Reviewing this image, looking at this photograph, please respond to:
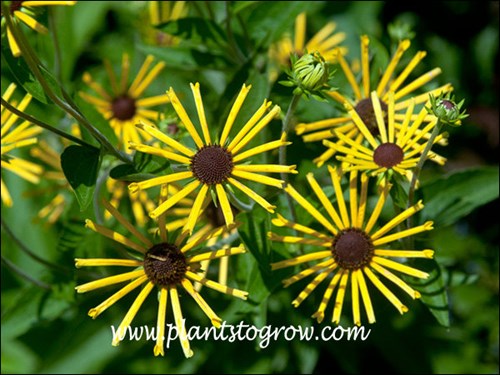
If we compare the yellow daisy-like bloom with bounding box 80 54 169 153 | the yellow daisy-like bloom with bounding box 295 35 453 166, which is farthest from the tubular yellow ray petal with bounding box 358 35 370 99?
the yellow daisy-like bloom with bounding box 80 54 169 153

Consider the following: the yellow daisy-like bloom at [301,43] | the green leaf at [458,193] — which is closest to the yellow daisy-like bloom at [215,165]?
the green leaf at [458,193]

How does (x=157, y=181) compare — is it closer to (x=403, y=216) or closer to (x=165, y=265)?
(x=165, y=265)

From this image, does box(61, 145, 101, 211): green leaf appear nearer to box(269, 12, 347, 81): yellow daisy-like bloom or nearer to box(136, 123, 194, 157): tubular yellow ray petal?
box(136, 123, 194, 157): tubular yellow ray petal

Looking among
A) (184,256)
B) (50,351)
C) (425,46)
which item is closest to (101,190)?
(184,256)

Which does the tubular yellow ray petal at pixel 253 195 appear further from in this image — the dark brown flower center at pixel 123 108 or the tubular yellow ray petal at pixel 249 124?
the dark brown flower center at pixel 123 108

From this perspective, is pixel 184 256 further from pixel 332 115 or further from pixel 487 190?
pixel 487 190

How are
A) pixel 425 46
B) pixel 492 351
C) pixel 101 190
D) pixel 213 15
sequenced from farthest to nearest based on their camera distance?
pixel 425 46 → pixel 492 351 → pixel 213 15 → pixel 101 190
